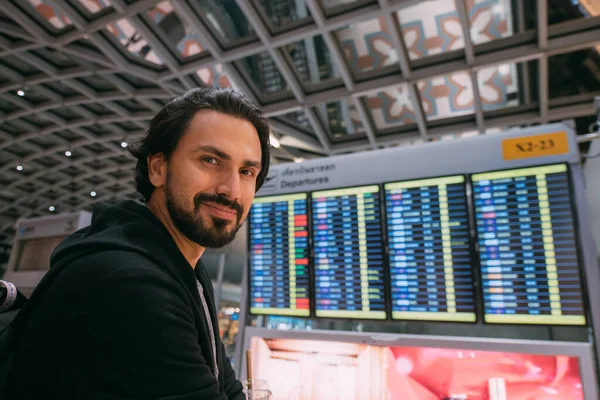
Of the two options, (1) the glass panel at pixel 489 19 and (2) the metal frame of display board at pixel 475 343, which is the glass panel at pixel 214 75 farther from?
(2) the metal frame of display board at pixel 475 343

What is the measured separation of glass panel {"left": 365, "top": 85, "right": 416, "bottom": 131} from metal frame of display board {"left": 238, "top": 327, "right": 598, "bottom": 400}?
733 centimetres

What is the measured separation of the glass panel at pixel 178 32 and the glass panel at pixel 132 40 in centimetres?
56

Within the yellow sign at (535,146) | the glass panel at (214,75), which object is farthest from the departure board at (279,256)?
the glass panel at (214,75)

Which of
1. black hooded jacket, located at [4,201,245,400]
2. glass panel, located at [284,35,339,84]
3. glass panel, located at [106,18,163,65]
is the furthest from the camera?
glass panel, located at [284,35,339,84]

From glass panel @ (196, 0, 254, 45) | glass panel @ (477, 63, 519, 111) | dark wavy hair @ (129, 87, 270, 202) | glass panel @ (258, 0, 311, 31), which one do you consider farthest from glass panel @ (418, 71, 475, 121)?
dark wavy hair @ (129, 87, 270, 202)

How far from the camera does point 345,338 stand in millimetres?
2193

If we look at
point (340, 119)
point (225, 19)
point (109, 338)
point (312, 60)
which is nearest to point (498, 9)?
point (312, 60)

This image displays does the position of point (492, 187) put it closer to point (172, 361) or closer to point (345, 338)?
point (345, 338)

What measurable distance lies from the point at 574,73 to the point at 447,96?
7.64ft

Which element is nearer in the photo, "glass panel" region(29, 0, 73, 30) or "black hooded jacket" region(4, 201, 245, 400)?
"black hooded jacket" region(4, 201, 245, 400)

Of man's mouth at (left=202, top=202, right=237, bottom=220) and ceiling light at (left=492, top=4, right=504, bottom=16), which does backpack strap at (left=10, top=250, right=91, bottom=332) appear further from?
ceiling light at (left=492, top=4, right=504, bottom=16)

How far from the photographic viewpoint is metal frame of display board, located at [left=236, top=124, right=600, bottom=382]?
1843 mm

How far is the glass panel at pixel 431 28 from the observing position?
6763 millimetres

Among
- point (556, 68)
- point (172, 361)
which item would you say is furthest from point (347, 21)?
point (172, 361)
